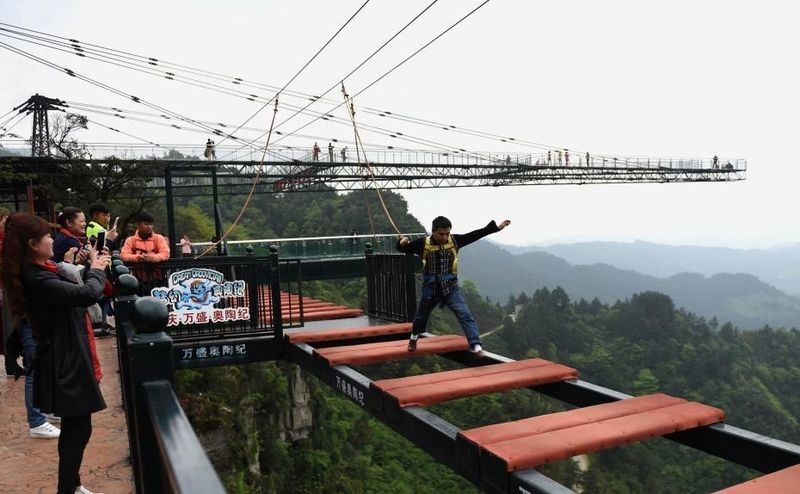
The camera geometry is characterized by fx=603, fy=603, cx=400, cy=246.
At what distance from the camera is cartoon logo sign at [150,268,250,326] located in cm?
764

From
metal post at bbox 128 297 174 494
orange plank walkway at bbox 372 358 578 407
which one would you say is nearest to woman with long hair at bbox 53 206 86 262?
orange plank walkway at bbox 372 358 578 407

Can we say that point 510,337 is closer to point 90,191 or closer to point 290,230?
point 290,230

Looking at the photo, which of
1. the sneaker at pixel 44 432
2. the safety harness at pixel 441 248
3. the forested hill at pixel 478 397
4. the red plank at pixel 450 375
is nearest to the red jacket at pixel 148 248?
the sneaker at pixel 44 432

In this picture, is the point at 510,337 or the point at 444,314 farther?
the point at 510,337

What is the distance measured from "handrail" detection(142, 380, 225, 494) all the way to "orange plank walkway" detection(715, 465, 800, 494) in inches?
112

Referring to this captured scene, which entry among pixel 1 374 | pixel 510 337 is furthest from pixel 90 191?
pixel 510 337

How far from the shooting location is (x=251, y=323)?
26.7 ft

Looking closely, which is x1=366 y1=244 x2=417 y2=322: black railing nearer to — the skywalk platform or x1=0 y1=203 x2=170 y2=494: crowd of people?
the skywalk platform

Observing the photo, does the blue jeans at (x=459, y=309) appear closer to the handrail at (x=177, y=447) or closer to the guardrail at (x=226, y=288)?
the guardrail at (x=226, y=288)

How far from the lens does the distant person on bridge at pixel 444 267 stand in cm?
659

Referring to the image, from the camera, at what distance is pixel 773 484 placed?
335 cm

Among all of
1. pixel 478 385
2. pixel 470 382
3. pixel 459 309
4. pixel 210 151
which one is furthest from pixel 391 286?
pixel 210 151

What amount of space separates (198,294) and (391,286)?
2905 millimetres

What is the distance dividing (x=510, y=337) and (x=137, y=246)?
86933mm
